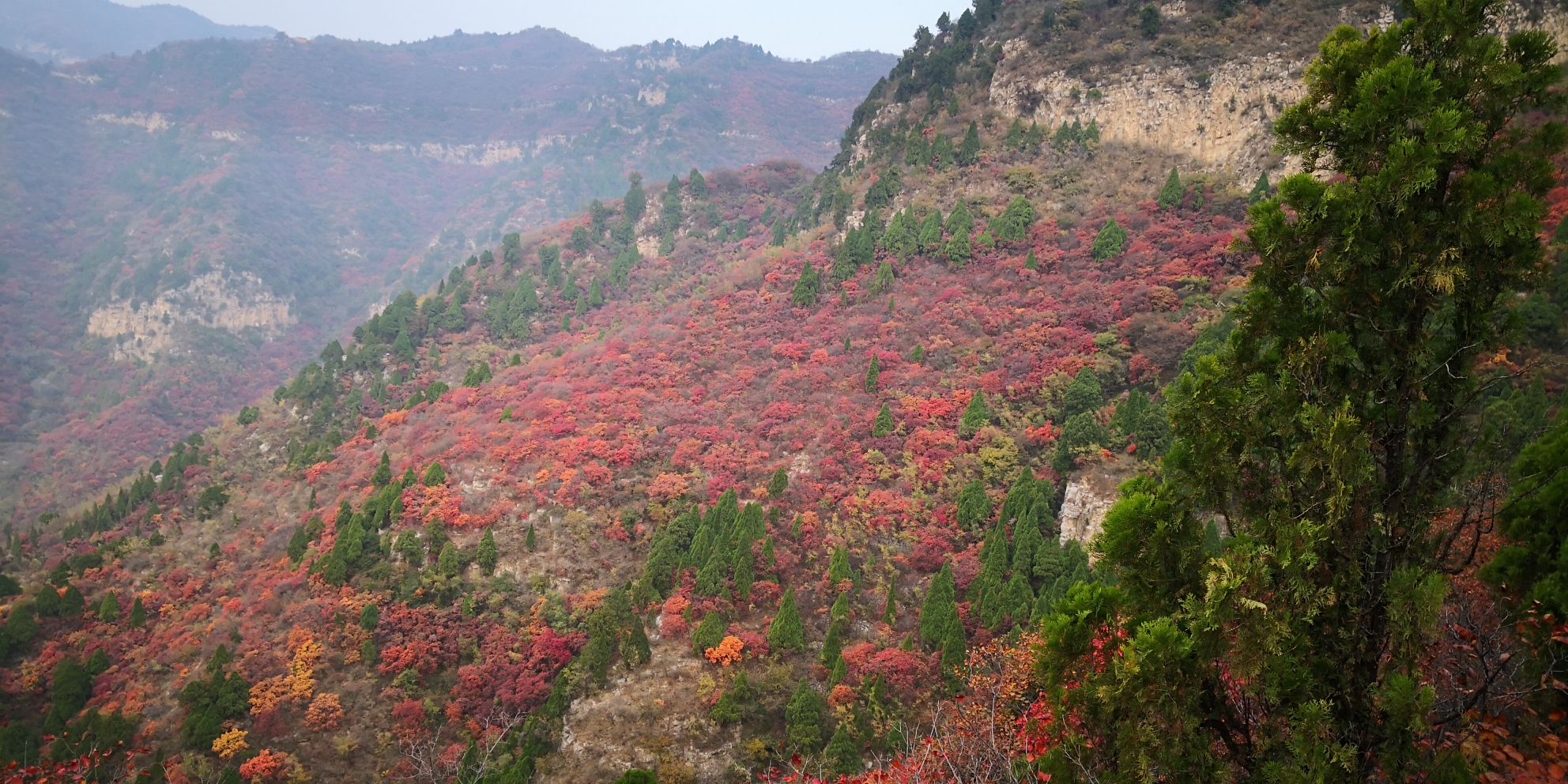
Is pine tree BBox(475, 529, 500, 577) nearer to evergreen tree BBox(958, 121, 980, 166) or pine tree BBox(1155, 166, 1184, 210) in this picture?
evergreen tree BBox(958, 121, 980, 166)

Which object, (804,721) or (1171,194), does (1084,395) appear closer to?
(804,721)

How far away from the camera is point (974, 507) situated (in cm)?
2691

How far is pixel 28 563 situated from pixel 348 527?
2092 cm

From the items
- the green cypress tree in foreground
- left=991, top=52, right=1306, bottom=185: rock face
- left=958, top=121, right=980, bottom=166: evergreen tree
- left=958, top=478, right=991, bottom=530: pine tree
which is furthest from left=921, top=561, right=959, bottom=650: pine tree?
left=958, top=121, right=980, bottom=166: evergreen tree

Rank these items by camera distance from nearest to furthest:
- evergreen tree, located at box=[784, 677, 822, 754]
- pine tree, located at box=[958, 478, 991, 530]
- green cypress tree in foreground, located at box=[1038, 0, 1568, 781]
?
green cypress tree in foreground, located at box=[1038, 0, 1568, 781] → evergreen tree, located at box=[784, 677, 822, 754] → pine tree, located at box=[958, 478, 991, 530]

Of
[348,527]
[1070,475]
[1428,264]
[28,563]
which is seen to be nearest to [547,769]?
[348,527]

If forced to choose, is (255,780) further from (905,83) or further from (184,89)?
(184,89)

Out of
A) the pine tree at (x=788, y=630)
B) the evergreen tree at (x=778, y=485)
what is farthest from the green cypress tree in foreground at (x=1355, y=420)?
the evergreen tree at (x=778, y=485)

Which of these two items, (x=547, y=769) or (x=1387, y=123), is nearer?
(x=1387, y=123)

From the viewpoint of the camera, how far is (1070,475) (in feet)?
86.2

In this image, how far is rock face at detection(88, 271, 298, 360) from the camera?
8906cm

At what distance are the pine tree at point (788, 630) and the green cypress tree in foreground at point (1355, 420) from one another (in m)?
18.2

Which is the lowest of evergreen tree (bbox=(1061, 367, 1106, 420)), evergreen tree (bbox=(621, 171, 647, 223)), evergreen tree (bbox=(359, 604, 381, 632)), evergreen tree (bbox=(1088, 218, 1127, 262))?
evergreen tree (bbox=(359, 604, 381, 632))

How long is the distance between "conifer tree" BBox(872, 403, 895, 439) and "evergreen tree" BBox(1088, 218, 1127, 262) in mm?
14125
